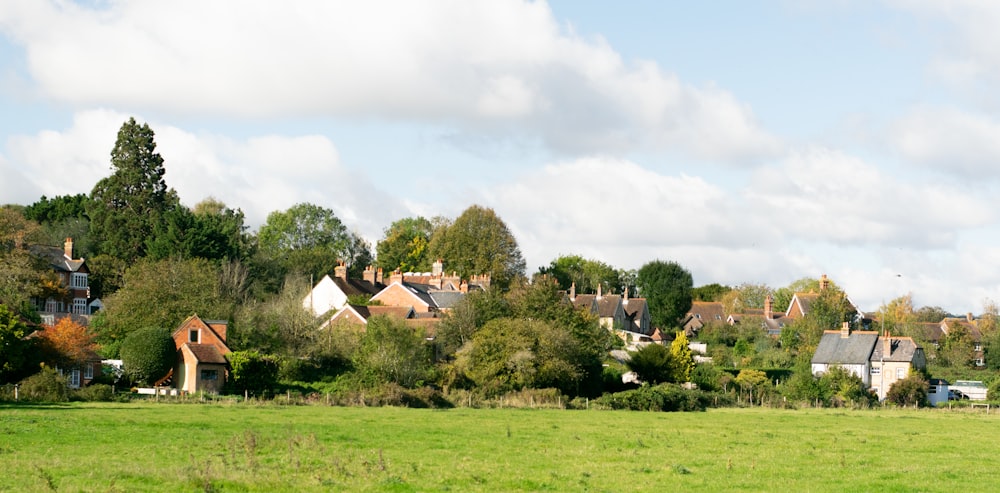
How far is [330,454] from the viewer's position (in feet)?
92.0

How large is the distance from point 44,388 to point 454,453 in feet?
100

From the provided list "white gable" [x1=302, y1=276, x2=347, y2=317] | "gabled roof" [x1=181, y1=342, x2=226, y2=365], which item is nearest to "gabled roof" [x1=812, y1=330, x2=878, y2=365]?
"white gable" [x1=302, y1=276, x2=347, y2=317]

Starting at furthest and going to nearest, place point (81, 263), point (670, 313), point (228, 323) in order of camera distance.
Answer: point (670, 313), point (81, 263), point (228, 323)

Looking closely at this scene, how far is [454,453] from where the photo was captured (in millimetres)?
29422

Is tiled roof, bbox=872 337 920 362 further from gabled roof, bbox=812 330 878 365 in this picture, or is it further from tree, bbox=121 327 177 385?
tree, bbox=121 327 177 385

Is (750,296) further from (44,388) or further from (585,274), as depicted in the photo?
(44,388)

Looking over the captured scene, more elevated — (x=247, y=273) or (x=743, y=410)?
(x=247, y=273)

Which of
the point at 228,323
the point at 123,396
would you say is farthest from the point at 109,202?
the point at 123,396

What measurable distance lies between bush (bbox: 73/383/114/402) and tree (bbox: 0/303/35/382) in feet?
10.8

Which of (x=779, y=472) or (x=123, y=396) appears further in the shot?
(x=123, y=396)

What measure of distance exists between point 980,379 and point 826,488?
76.3 m

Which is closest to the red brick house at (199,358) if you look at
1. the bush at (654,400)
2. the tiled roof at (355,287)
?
the bush at (654,400)

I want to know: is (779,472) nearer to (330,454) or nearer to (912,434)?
(330,454)

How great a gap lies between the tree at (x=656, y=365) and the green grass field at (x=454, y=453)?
27779 millimetres
